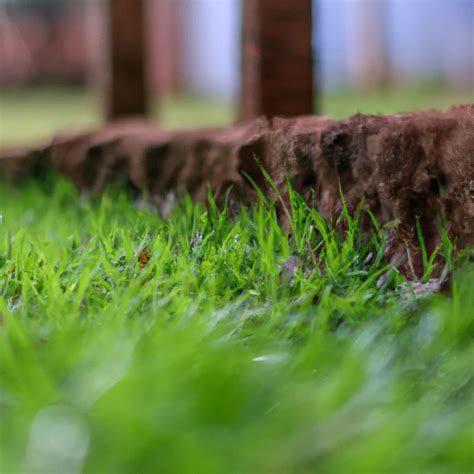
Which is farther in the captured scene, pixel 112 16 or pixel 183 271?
pixel 112 16

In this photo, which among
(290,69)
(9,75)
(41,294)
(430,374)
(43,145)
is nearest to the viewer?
(430,374)

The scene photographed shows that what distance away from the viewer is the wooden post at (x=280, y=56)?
2.64 m

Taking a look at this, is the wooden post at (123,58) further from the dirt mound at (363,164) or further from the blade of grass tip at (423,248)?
the blade of grass tip at (423,248)

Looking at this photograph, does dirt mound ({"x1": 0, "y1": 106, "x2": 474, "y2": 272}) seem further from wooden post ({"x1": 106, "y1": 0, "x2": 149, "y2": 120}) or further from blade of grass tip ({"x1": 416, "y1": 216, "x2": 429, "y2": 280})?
wooden post ({"x1": 106, "y1": 0, "x2": 149, "y2": 120})

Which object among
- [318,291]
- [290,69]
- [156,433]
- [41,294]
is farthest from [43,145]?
[156,433]

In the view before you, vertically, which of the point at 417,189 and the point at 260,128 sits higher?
the point at 260,128

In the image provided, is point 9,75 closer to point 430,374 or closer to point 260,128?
point 260,128

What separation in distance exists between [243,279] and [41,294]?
16.4 inches

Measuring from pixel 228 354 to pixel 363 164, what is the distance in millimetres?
771

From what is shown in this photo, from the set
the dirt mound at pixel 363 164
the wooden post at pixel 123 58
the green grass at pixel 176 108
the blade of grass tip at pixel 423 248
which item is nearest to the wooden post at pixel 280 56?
the dirt mound at pixel 363 164

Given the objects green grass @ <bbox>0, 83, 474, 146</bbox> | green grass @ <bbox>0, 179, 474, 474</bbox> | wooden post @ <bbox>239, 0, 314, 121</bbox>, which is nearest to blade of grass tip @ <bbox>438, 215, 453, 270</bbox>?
green grass @ <bbox>0, 179, 474, 474</bbox>

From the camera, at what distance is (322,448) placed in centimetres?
100

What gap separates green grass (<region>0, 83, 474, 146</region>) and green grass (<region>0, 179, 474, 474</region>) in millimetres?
2972

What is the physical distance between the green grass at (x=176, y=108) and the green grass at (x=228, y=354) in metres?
2.97
